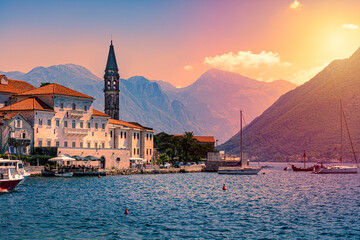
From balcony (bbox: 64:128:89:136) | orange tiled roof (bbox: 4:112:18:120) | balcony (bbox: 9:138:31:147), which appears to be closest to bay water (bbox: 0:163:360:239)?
balcony (bbox: 9:138:31:147)

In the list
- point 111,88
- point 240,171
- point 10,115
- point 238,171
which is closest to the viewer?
point 10,115

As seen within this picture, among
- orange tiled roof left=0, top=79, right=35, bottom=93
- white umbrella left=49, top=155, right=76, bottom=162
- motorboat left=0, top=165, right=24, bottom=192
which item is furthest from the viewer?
orange tiled roof left=0, top=79, right=35, bottom=93

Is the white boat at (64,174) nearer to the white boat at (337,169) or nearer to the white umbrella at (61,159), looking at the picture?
the white umbrella at (61,159)

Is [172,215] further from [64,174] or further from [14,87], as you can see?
[14,87]

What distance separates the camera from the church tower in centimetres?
13012

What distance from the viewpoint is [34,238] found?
2712 cm

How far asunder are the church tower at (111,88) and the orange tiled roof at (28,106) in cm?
4272

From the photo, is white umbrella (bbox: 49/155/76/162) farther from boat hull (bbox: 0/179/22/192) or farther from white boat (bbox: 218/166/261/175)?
white boat (bbox: 218/166/261/175)

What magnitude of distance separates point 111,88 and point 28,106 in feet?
163

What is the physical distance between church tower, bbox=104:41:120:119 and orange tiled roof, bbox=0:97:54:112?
4272 cm

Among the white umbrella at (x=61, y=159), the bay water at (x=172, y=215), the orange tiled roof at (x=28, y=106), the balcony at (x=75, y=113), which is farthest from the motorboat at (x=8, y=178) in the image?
the balcony at (x=75, y=113)

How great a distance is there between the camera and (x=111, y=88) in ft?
434

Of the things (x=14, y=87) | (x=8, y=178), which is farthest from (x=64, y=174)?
(x=14, y=87)

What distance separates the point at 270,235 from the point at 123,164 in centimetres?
7075
